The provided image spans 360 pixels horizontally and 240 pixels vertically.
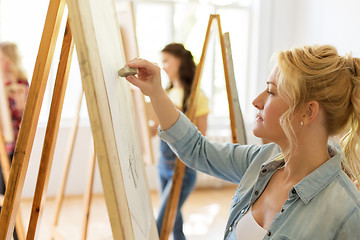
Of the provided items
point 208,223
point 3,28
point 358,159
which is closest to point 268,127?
point 358,159

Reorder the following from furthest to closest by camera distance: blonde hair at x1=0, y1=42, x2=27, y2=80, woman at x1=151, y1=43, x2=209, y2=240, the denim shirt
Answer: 1. blonde hair at x1=0, y1=42, x2=27, y2=80
2. woman at x1=151, y1=43, x2=209, y2=240
3. the denim shirt

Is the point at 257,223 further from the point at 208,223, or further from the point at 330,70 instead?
the point at 208,223

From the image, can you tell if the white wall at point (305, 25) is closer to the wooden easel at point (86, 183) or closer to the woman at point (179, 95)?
the woman at point (179, 95)

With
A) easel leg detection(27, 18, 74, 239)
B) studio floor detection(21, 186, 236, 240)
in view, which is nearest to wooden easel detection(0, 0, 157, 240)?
easel leg detection(27, 18, 74, 239)

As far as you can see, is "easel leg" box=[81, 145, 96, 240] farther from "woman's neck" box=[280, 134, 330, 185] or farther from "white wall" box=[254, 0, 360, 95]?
"white wall" box=[254, 0, 360, 95]

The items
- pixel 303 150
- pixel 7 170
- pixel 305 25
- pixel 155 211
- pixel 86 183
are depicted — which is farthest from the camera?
pixel 305 25

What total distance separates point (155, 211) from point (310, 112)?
3174mm

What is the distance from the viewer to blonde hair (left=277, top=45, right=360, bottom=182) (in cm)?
104

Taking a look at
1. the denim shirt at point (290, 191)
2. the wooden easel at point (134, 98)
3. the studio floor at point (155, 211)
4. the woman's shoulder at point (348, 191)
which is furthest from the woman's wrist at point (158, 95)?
the studio floor at point (155, 211)

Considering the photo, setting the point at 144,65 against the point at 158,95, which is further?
the point at 158,95

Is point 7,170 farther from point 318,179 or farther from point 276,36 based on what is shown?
point 276,36

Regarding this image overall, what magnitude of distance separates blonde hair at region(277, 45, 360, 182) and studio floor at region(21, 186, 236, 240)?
249 centimetres

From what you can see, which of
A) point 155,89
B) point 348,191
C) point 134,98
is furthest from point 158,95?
point 134,98

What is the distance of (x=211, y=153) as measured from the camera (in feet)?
4.43
